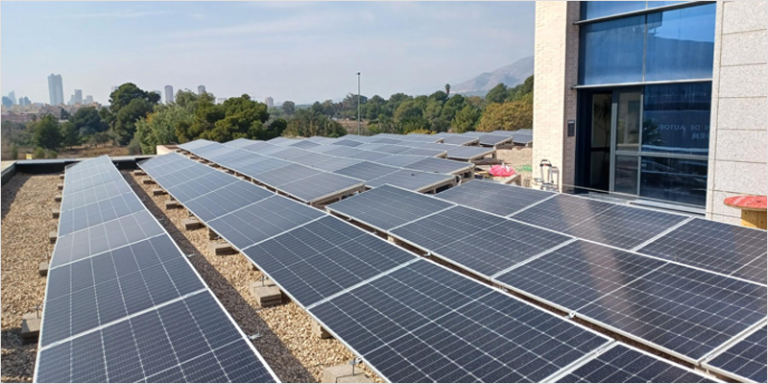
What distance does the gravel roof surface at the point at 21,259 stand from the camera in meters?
9.58

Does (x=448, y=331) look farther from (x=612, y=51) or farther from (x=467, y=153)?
(x=467, y=153)

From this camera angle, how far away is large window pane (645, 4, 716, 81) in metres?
16.8

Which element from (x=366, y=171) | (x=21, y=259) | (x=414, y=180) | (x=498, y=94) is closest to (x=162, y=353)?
(x=21, y=259)

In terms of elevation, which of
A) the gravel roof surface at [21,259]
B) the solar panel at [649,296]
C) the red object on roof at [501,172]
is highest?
the red object on roof at [501,172]

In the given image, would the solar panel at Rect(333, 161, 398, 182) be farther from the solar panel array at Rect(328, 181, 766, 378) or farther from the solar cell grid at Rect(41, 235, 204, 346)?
the solar cell grid at Rect(41, 235, 204, 346)

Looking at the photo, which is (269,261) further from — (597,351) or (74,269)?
(597,351)

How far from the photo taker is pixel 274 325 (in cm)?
1033

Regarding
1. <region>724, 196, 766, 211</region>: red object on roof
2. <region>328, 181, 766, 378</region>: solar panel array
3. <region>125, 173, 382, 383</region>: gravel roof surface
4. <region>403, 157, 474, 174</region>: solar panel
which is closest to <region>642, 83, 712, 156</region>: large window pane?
<region>724, 196, 766, 211</region>: red object on roof

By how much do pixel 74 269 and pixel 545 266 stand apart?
9155 millimetres

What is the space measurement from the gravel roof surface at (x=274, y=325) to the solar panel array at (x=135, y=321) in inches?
48.3

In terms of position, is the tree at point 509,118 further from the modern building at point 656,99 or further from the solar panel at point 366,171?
the modern building at point 656,99

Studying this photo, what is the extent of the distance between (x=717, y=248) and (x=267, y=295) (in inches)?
333

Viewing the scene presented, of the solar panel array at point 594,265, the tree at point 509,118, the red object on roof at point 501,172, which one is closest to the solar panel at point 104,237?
the solar panel array at point 594,265

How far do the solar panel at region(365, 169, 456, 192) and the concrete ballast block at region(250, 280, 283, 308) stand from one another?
8113mm
